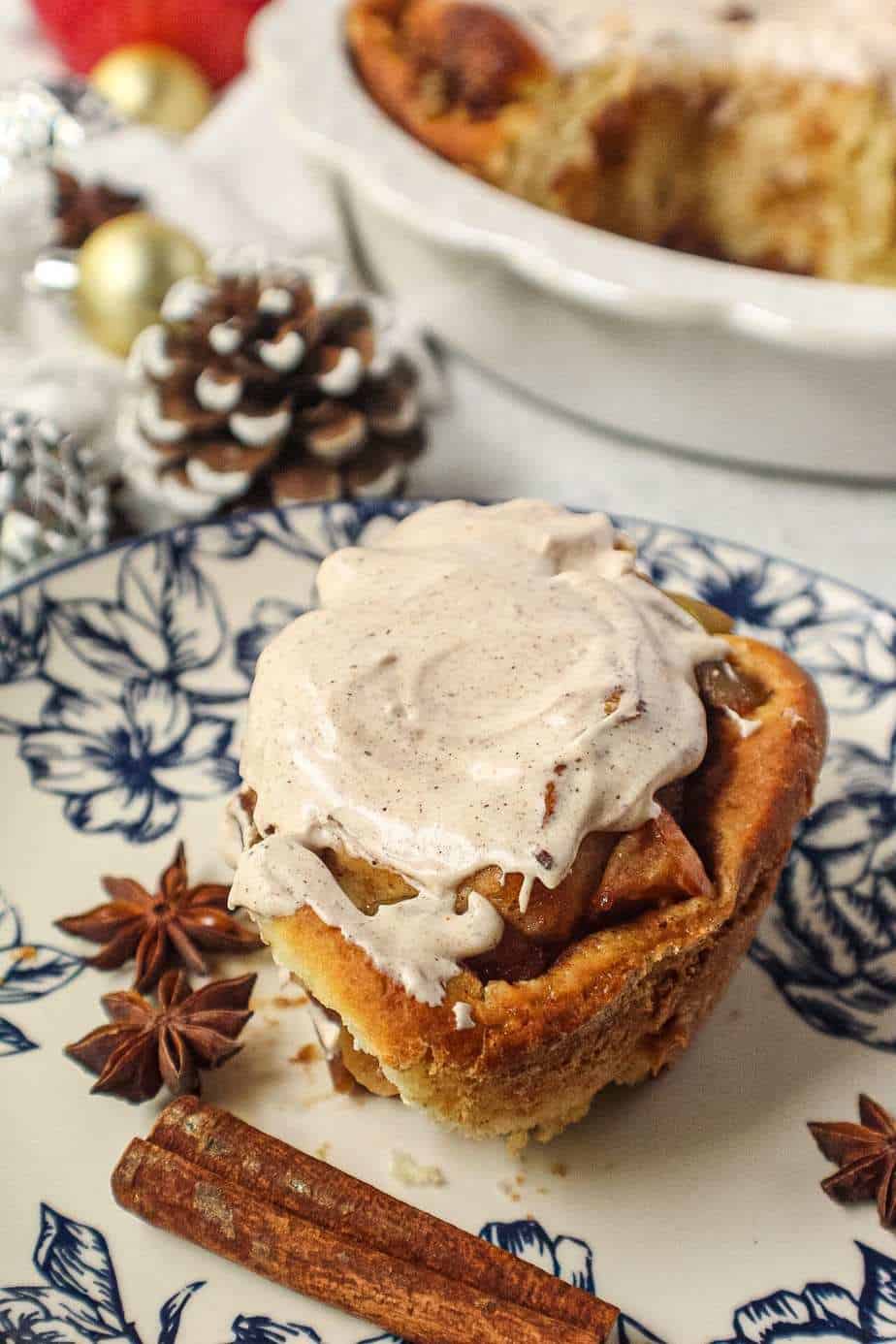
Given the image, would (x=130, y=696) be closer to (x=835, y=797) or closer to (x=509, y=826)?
(x=509, y=826)

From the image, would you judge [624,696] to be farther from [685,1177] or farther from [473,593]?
[685,1177]

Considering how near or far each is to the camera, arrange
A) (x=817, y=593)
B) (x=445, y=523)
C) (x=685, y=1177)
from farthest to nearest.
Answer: (x=817, y=593) → (x=445, y=523) → (x=685, y=1177)

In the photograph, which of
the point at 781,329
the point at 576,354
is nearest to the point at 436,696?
the point at 781,329

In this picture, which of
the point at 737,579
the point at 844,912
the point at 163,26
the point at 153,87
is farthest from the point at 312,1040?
the point at 163,26

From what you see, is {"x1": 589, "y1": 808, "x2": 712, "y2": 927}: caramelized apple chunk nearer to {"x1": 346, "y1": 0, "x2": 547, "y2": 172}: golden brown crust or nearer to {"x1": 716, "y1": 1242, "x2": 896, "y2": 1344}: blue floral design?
{"x1": 716, "y1": 1242, "x2": 896, "y2": 1344}: blue floral design

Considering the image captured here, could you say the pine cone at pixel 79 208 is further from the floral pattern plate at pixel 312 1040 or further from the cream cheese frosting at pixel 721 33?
the floral pattern plate at pixel 312 1040
